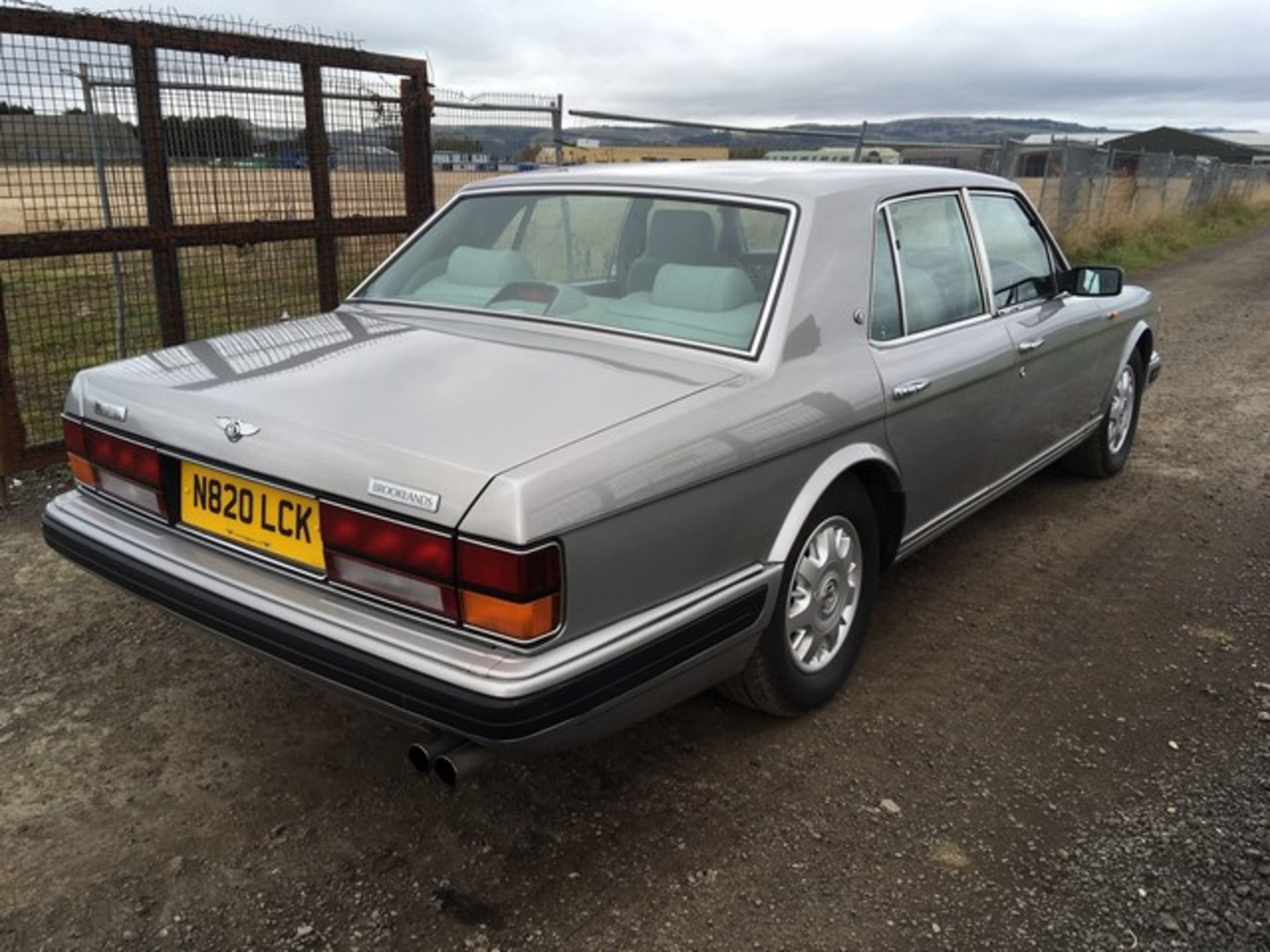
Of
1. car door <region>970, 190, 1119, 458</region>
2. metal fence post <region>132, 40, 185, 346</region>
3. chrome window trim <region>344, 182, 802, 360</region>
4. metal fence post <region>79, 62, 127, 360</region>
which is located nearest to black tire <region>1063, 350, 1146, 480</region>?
car door <region>970, 190, 1119, 458</region>

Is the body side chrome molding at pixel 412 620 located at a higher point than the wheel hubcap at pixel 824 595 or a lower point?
higher

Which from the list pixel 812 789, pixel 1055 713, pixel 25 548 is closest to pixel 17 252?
pixel 25 548

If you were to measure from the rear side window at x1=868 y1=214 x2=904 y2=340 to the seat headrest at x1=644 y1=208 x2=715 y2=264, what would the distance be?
21.0 inches

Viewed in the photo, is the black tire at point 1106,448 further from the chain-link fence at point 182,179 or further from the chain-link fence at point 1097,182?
the chain-link fence at point 1097,182

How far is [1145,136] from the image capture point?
78.7 meters

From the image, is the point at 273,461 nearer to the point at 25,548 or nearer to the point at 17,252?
the point at 25,548

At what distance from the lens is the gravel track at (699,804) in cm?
234

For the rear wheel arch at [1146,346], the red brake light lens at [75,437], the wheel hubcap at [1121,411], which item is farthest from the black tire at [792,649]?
the rear wheel arch at [1146,346]

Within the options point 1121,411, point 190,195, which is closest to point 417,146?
point 190,195

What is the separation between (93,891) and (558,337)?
1814 mm

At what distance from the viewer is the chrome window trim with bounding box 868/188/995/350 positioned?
133 inches

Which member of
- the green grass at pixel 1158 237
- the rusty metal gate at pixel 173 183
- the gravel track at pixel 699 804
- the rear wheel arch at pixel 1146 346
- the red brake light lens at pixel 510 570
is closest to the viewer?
the red brake light lens at pixel 510 570

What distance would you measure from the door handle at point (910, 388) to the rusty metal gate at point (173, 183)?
3.83 m

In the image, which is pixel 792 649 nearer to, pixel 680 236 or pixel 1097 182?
pixel 680 236
